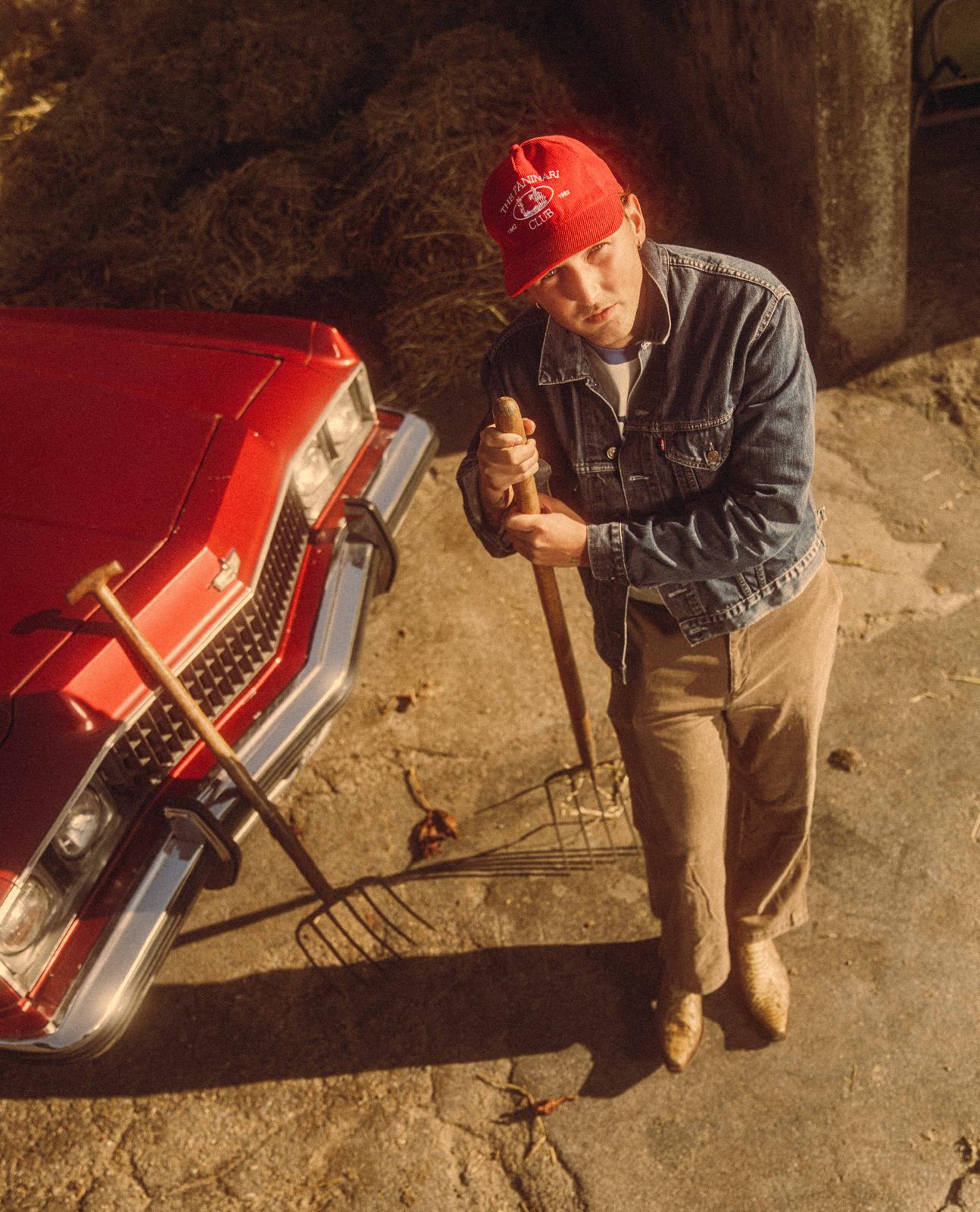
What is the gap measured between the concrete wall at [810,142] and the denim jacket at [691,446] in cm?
243

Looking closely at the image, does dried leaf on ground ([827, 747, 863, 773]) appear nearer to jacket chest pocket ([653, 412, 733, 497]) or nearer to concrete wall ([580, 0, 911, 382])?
jacket chest pocket ([653, 412, 733, 497])

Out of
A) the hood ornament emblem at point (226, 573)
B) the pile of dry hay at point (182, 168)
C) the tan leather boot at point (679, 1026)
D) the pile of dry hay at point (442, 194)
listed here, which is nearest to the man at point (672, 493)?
the tan leather boot at point (679, 1026)

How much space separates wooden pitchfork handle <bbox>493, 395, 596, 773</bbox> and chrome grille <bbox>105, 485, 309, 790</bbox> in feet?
2.85

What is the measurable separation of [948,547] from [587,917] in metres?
2.14

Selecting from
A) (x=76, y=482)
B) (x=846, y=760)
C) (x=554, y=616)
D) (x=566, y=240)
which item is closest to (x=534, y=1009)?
(x=554, y=616)

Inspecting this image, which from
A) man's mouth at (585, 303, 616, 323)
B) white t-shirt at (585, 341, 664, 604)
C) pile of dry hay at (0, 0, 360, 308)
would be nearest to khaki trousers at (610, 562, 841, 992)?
white t-shirt at (585, 341, 664, 604)

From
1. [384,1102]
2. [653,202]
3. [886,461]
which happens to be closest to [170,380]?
[384,1102]

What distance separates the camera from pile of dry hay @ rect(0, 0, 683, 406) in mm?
5734

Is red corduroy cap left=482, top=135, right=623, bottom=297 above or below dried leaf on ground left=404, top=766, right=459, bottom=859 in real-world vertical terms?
above

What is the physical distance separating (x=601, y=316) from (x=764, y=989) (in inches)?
78.9

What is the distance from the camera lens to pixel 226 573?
2.82 metres

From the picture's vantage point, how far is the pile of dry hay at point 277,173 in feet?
18.8

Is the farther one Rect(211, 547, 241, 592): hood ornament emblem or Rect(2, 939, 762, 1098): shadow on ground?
Rect(2, 939, 762, 1098): shadow on ground

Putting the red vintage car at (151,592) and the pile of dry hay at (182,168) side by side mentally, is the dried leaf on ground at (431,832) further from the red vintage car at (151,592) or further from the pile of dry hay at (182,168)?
the pile of dry hay at (182,168)
